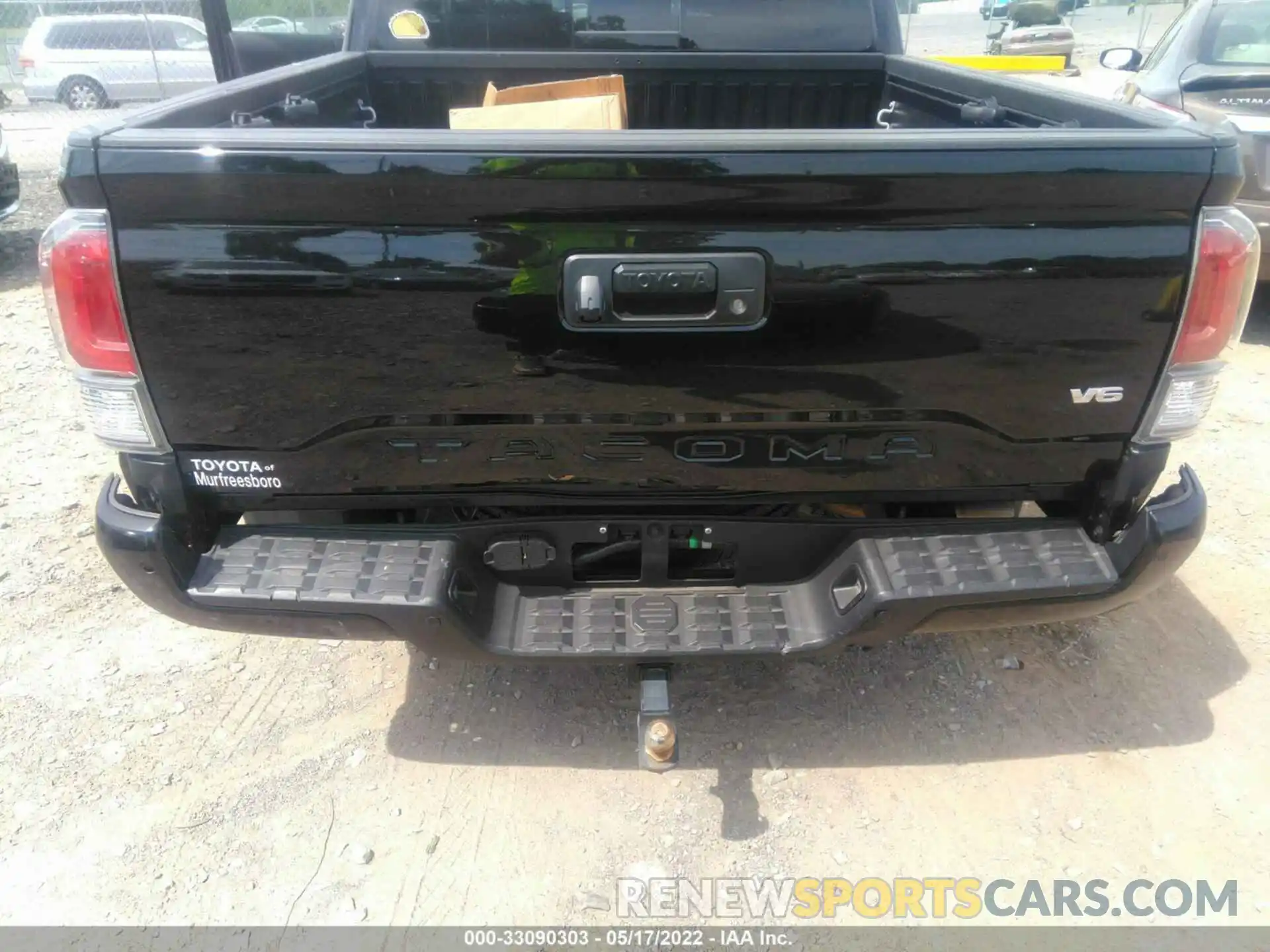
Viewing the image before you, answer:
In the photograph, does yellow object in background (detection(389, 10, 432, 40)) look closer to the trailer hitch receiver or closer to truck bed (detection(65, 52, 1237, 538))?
truck bed (detection(65, 52, 1237, 538))

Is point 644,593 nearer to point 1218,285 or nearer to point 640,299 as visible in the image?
point 640,299

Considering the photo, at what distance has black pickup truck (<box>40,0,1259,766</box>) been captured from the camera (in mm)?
1806

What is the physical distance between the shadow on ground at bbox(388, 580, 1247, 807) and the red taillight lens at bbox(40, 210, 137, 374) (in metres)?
1.30

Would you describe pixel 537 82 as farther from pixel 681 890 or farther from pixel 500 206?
pixel 681 890

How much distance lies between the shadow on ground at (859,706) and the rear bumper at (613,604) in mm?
430

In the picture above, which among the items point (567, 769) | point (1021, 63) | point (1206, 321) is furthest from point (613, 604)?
point (1021, 63)

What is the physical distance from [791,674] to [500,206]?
1823mm

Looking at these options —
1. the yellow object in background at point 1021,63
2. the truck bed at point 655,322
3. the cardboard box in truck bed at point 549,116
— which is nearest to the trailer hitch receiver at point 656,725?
the truck bed at point 655,322

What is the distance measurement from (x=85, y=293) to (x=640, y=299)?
3.72 ft

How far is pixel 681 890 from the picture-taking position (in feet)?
7.47

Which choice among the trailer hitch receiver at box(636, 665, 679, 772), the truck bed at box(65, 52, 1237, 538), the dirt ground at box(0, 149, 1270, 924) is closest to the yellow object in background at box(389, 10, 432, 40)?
the truck bed at box(65, 52, 1237, 538)

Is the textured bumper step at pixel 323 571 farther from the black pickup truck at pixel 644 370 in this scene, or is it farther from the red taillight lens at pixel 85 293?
the red taillight lens at pixel 85 293

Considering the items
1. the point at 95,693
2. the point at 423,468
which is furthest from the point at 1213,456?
the point at 95,693

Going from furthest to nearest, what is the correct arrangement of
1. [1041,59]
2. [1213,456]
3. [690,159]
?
[1041,59] < [1213,456] < [690,159]
